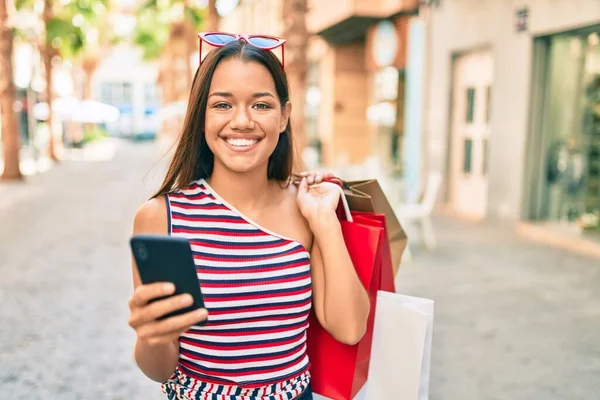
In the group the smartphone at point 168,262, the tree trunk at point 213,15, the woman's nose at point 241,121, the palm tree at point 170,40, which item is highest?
the palm tree at point 170,40

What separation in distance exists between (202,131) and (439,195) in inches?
430

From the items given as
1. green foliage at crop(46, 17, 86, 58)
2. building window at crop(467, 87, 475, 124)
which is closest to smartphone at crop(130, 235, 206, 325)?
building window at crop(467, 87, 475, 124)

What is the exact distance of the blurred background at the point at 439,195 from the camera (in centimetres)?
441

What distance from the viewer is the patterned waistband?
5.05 ft

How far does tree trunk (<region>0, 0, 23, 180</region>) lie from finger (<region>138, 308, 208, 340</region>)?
16377 millimetres

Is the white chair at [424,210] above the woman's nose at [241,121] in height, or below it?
below

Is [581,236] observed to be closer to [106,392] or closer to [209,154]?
[106,392]

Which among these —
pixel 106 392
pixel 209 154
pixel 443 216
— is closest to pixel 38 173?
pixel 443 216

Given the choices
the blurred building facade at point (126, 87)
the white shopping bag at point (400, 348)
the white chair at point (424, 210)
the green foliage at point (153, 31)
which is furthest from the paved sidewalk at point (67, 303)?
the blurred building facade at point (126, 87)

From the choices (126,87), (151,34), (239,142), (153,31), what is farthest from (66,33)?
(126,87)

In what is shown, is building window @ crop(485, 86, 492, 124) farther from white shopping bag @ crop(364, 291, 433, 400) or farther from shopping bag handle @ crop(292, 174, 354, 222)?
white shopping bag @ crop(364, 291, 433, 400)

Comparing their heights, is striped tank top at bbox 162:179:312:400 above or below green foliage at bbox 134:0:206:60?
below

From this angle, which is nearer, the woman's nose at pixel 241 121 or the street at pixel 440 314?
the woman's nose at pixel 241 121

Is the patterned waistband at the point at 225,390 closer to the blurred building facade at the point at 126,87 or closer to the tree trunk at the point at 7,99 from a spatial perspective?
the tree trunk at the point at 7,99
